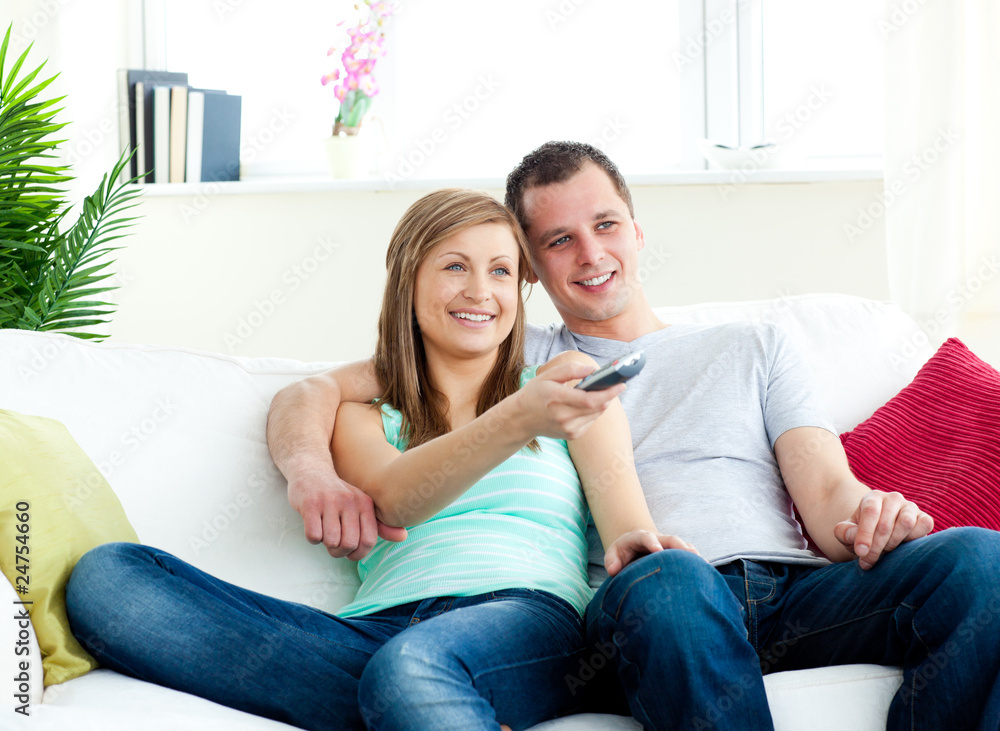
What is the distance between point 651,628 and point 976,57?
1.68m

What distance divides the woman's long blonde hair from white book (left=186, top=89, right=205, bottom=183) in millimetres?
1747

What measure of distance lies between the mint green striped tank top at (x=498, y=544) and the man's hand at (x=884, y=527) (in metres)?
0.36

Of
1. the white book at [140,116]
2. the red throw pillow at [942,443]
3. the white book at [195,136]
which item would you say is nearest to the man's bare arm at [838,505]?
the red throw pillow at [942,443]

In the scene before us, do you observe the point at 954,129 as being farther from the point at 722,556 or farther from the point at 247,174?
the point at 247,174

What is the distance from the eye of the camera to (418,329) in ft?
4.85

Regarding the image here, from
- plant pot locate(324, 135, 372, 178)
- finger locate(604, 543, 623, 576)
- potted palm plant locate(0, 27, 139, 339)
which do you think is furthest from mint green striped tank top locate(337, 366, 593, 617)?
plant pot locate(324, 135, 372, 178)

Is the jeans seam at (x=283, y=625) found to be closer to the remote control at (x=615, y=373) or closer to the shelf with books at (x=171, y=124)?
the remote control at (x=615, y=373)

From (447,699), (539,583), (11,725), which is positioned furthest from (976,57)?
(11,725)

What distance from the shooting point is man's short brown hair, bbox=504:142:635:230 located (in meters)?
1.62

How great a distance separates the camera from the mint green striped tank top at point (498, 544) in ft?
3.93

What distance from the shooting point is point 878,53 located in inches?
96.0

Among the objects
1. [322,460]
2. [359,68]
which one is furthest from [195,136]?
[322,460]

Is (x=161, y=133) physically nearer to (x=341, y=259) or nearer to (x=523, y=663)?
(x=341, y=259)

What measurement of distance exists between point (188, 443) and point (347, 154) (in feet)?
5.13
